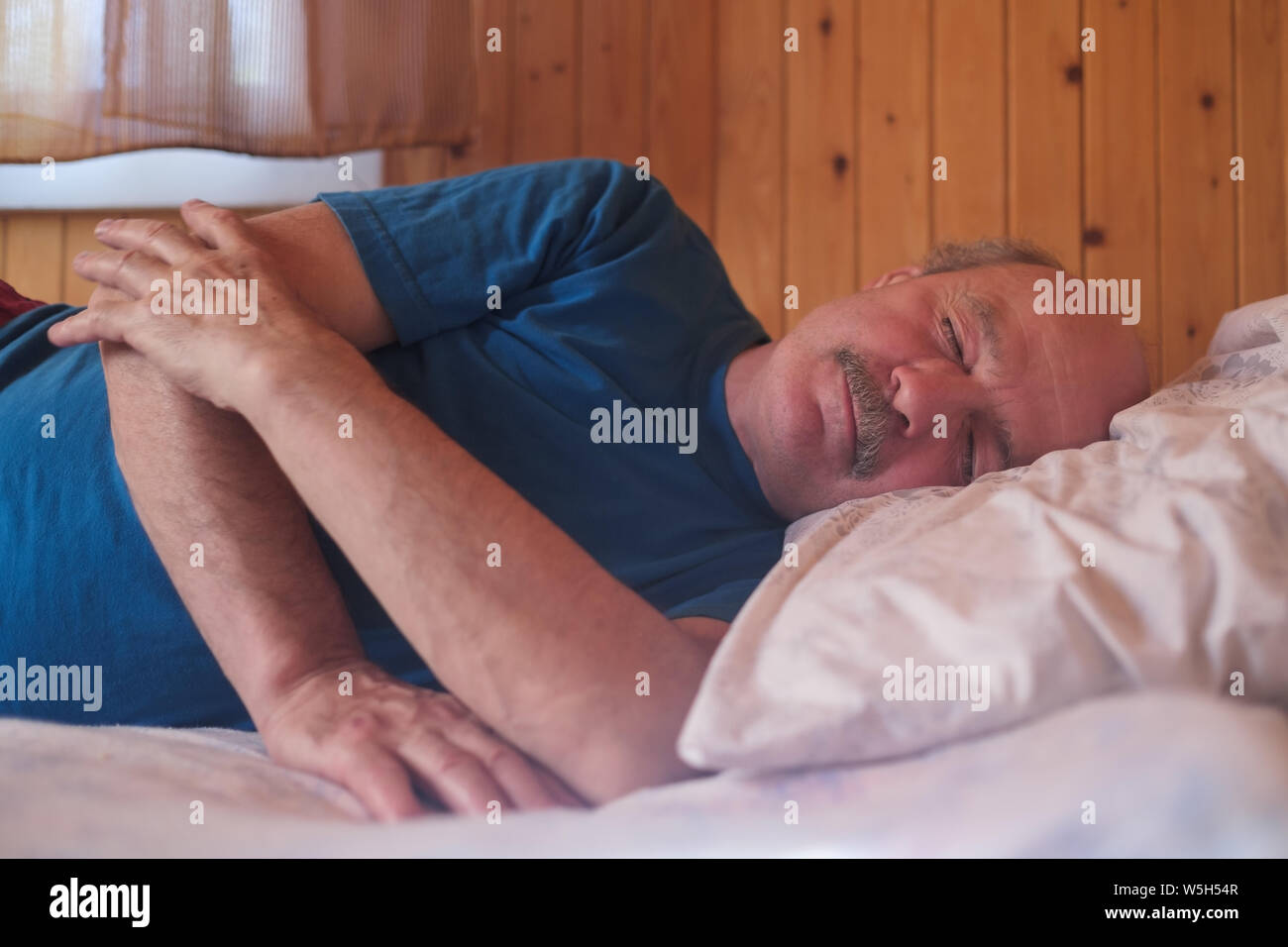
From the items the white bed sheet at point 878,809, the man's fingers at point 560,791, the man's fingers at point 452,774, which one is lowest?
the man's fingers at point 560,791

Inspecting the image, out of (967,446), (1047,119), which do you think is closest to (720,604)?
(967,446)

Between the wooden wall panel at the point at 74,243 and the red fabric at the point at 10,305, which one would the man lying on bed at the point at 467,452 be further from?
the wooden wall panel at the point at 74,243

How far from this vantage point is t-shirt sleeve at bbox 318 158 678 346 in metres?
0.92

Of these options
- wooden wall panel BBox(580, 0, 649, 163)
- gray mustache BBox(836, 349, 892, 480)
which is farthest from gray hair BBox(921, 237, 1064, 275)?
wooden wall panel BBox(580, 0, 649, 163)

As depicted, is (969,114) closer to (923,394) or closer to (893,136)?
(893,136)

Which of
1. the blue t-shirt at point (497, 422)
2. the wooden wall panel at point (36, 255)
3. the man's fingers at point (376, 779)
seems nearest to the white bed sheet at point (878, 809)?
the man's fingers at point (376, 779)

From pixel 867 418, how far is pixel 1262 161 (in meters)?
1.00

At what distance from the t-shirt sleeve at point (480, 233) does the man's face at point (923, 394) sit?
0.79ft

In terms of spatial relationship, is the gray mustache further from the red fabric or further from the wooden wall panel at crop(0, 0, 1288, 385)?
the red fabric

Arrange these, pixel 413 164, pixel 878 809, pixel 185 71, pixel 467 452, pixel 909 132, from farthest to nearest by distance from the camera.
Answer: pixel 413 164 < pixel 909 132 < pixel 185 71 < pixel 467 452 < pixel 878 809

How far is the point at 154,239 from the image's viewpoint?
0.83 metres

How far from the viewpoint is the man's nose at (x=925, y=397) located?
38.9 inches

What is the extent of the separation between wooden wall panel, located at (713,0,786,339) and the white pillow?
104 cm
